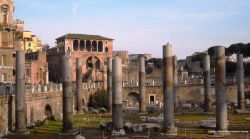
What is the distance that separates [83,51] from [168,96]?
58.7 metres

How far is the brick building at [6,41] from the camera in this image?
48.5 meters

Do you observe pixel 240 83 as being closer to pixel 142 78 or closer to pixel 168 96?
pixel 142 78

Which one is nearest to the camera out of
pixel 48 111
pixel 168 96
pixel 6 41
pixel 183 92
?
pixel 168 96

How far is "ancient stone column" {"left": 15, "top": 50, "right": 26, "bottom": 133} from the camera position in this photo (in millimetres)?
24453

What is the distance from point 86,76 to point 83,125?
Answer: 152 ft

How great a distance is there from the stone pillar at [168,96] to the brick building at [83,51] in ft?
173

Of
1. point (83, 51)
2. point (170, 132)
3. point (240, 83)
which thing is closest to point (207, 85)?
point (240, 83)

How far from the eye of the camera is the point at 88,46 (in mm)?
84875

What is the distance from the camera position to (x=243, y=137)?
22125 millimetres

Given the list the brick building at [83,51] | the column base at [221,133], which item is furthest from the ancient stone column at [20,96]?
the brick building at [83,51]

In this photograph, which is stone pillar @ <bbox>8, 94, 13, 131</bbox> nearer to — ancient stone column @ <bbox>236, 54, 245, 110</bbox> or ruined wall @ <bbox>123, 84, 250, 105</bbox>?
ancient stone column @ <bbox>236, 54, 245, 110</bbox>

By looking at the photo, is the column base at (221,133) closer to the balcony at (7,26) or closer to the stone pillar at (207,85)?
the stone pillar at (207,85)

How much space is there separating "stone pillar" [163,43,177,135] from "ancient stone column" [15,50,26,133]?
298 inches

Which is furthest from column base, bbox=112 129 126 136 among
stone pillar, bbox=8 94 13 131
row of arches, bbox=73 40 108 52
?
row of arches, bbox=73 40 108 52
